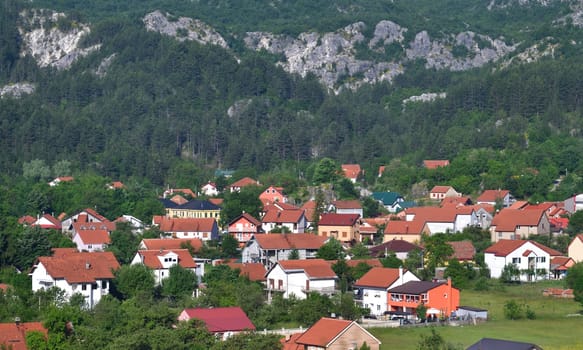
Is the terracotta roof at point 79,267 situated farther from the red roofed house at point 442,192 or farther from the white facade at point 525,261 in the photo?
the red roofed house at point 442,192

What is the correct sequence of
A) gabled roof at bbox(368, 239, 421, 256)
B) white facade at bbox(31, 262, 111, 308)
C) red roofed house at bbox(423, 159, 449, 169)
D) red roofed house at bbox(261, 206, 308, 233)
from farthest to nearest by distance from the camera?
red roofed house at bbox(423, 159, 449, 169) → red roofed house at bbox(261, 206, 308, 233) → gabled roof at bbox(368, 239, 421, 256) → white facade at bbox(31, 262, 111, 308)

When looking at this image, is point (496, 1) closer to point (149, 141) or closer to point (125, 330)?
point (149, 141)

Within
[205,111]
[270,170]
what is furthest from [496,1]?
[270,170]

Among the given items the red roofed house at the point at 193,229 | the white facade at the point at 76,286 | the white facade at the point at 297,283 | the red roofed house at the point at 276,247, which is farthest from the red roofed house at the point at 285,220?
the white facade at the point at 76,286

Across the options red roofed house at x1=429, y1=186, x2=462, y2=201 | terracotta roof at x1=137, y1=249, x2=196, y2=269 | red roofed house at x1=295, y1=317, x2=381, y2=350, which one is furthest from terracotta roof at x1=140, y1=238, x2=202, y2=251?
red roofed house at x1=295, y1=317, x2=381, y2=350

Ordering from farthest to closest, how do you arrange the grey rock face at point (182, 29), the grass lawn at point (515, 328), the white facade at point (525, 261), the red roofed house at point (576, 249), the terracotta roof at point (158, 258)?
the grey rock face at point (182, 29) → the red roofed house at point (576, 249) → the white facade at point (525, 261) → the terracotta roof at point (158, 258) → the grass lawn at point (515, 328)

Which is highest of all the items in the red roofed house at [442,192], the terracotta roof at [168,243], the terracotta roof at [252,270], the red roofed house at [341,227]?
the red roofed house at [442,192]

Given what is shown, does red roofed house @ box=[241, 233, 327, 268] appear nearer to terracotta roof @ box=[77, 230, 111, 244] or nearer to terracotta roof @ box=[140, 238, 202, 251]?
terracotta roof @ box=[140, 238, 202, 251]

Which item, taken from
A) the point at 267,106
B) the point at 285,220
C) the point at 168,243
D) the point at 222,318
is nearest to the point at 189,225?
the point at 285,220
